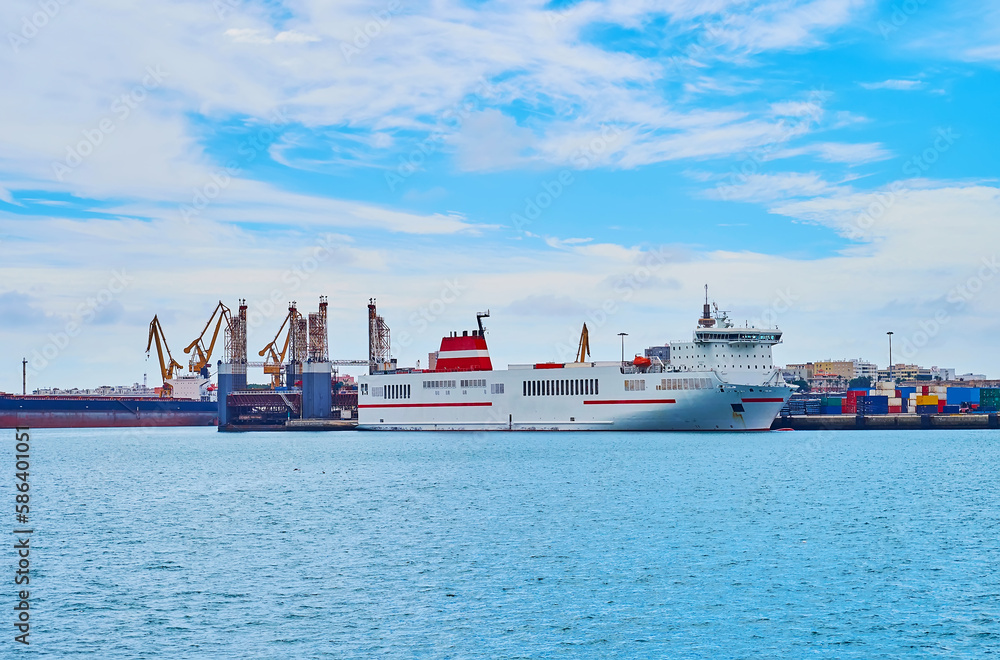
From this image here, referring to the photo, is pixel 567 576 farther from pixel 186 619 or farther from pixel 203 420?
pixel 203 420

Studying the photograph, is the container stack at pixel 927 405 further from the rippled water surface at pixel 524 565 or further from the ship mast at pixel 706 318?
the rippled water surface at pixel 524 565

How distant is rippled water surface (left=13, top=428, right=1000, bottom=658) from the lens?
17125mm

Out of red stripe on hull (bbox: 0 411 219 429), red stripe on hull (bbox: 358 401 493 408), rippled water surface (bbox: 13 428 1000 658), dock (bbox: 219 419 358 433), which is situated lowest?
rippled water surface (bbox: 13 428 1000 658)

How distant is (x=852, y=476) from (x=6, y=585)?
34.2 metres

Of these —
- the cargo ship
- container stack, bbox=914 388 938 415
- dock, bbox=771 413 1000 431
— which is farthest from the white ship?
the cargo ship

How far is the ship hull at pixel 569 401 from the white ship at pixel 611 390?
75mm

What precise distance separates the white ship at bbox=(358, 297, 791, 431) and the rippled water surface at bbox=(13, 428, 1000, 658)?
25.4 m

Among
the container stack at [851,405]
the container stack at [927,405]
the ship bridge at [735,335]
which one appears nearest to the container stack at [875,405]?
the container stack at [851,405]

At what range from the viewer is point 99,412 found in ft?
431

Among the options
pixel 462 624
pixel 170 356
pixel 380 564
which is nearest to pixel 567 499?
pixel 380 564

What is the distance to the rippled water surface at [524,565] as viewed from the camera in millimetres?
17125

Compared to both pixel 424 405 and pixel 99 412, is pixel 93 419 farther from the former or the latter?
pixel 424 405

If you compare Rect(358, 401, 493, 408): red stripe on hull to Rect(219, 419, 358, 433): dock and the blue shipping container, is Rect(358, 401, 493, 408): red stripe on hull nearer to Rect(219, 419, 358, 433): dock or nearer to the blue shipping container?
Rect(219, 419, 358, 433): dock

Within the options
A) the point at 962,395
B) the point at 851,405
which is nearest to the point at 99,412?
the point at 851,405
